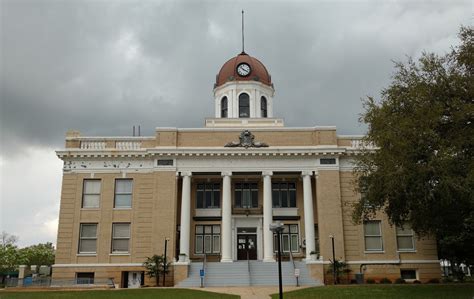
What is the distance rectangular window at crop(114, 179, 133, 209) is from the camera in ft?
119

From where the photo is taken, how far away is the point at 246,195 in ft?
127

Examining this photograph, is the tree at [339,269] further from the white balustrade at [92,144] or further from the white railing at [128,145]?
the white balustrade at [92,144]

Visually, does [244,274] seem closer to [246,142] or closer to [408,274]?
[246,142]

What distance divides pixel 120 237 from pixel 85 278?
367 cm

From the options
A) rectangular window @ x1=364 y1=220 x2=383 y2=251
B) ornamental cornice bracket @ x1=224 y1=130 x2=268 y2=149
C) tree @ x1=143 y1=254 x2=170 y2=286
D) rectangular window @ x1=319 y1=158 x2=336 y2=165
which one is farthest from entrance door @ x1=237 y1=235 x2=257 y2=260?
rectangular window @ x1=364 y1=220 x2=383 y2=251

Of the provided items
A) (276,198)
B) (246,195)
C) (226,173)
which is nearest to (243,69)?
(246,195)

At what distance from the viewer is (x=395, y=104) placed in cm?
2362

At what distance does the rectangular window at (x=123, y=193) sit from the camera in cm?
3612

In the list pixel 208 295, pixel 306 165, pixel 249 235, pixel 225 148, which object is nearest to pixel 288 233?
→ pixel 249 235

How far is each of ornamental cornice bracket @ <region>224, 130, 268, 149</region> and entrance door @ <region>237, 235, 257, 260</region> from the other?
7.30m

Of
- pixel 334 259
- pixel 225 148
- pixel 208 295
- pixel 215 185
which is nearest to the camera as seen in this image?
pixel 208 295

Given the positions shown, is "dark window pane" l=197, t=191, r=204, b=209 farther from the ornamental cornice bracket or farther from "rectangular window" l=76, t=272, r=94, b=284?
"rectangular window" l=76, t=272, r=94, b=284

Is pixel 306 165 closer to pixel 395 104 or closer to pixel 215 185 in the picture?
pixel 215 185

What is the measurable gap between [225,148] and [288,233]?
8.37 m
